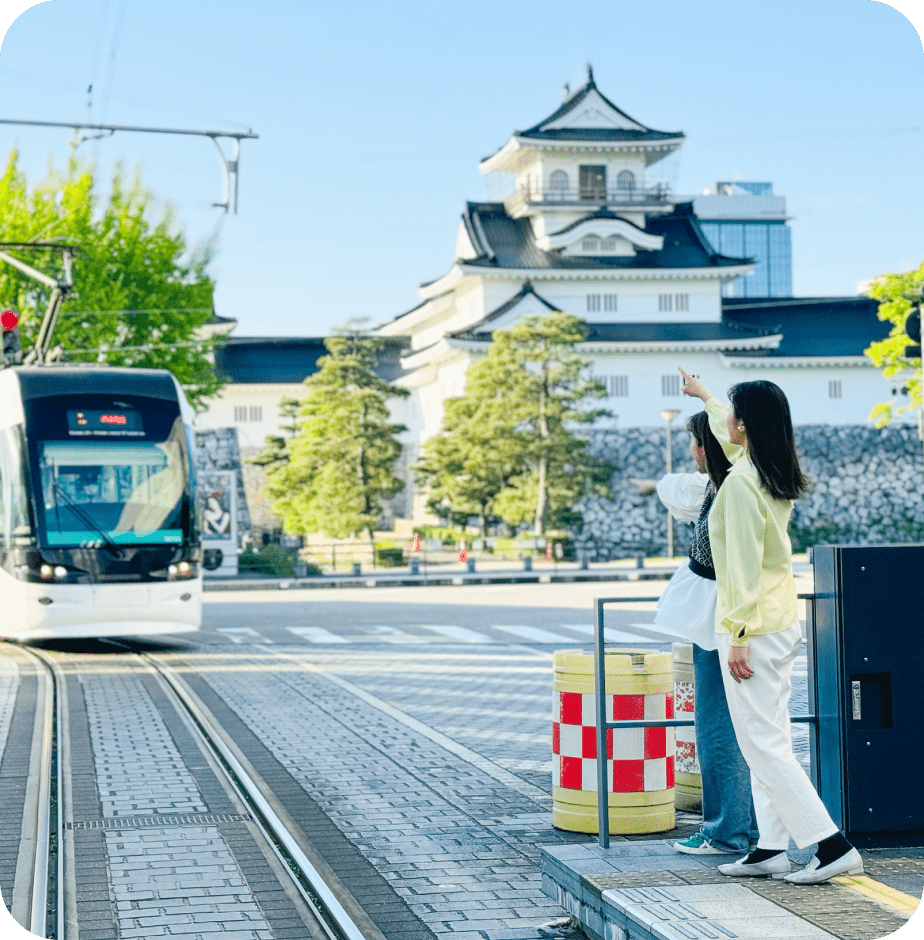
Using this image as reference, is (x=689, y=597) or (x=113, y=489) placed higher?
(x=113, y=489)

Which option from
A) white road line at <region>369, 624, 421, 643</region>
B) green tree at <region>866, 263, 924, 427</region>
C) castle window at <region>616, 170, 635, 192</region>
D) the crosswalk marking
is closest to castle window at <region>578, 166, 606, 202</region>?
castle window at <region>616, 170, 635, 192</region>

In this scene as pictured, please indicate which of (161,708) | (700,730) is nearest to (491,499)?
(161,708)

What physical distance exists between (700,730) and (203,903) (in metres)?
2.27

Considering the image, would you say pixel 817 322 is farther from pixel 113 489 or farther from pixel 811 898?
pixel 811 898

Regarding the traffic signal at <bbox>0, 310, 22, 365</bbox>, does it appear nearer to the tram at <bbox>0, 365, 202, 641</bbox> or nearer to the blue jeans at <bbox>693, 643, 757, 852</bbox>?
the tram at <bbox>0, 365, 202, 641</bbox>

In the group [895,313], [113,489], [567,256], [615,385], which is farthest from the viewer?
[567,256]

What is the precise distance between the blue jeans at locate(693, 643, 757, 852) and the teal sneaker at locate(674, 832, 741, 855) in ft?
0.06

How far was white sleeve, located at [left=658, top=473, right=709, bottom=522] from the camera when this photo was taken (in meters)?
Answer: 6.06

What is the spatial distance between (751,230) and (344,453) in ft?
303

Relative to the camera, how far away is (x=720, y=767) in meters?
5.68

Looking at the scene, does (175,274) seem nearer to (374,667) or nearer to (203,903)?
(374,667)

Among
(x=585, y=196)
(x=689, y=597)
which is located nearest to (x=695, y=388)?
(x=689, y=597)

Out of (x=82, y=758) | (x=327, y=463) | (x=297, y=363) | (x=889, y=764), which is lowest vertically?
(x=82, y=758)

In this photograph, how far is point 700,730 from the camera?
18.9ft
